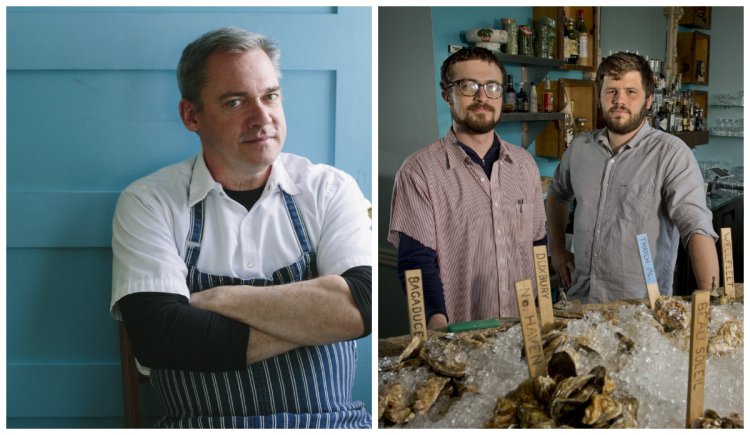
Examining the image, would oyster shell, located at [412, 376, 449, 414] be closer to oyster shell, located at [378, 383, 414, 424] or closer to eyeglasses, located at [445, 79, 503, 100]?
oyster shell, located at [378, 383, 414, 424]

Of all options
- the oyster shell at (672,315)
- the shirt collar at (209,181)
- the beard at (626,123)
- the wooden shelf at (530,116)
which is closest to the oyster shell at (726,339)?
the oyster shell at (672,315)

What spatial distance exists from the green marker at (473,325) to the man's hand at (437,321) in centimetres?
5

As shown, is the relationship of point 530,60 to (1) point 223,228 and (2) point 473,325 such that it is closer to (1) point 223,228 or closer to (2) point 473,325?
(2) point 473,325

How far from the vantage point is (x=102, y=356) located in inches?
69.4

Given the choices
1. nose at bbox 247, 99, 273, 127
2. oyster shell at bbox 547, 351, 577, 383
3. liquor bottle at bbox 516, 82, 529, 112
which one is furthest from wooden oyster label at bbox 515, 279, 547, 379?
nose at bbox 247, 99, 273, 127

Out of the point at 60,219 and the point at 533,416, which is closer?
the point at 533,416

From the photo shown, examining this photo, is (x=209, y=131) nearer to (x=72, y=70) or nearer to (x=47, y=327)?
(x=72, y=70)

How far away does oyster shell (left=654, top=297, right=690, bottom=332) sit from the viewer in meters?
1.67

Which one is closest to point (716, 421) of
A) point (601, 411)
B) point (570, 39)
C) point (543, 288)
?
point (601, 411)

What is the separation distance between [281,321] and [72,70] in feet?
2.56

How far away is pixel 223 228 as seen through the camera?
1690mm

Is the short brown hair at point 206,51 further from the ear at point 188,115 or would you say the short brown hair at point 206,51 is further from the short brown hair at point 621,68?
the short brown hair at point 621,68

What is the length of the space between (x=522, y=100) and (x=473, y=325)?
62cm

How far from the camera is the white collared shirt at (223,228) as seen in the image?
1.67 meters
